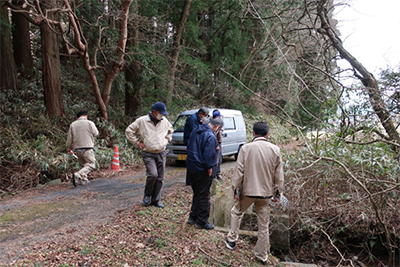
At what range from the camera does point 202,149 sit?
14.2 feet

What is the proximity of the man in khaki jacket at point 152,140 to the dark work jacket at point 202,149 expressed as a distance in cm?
85

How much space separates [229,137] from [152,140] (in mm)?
5557

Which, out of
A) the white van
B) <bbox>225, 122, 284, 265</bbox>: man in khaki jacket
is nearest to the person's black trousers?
<bbox>225, 122, 284, 265</bbox>: man in khaki jacket

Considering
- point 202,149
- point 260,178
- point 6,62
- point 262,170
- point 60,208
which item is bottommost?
point 60,208

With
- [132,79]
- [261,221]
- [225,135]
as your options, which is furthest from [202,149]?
[132,79]

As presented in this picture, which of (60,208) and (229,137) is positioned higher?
(229,137)

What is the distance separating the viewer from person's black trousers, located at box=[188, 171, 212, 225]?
433 cm

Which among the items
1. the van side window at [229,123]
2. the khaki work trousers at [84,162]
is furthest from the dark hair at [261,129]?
the van side window at [229,123]

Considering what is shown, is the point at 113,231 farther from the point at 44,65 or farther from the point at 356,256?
the point at 44,65

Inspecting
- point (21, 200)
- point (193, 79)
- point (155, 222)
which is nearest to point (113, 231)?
point (155, 222)

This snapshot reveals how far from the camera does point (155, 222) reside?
4613 millimetres

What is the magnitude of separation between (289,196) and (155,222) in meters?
2.79

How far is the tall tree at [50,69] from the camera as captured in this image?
930cm

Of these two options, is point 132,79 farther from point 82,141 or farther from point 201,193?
point 201,193
